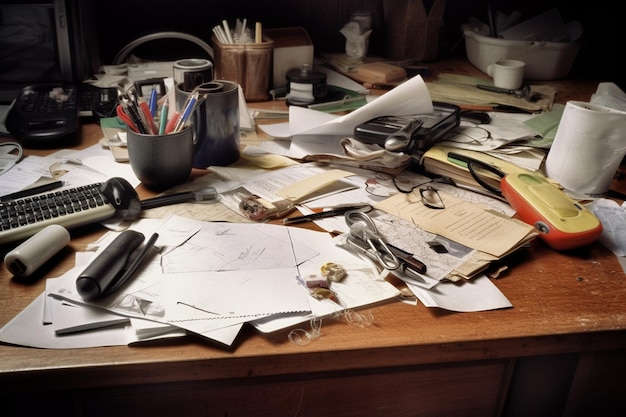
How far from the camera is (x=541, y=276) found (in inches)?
30.3

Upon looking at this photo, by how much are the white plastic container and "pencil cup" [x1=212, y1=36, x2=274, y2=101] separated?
0.64m

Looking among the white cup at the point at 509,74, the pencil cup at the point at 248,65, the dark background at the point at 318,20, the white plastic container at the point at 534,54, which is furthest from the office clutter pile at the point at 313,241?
the dark background at the point at 318,20

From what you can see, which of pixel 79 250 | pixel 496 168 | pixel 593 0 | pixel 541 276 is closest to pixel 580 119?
pixel 496 168

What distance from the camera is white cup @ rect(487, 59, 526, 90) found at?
148cm

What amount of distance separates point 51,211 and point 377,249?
46cm

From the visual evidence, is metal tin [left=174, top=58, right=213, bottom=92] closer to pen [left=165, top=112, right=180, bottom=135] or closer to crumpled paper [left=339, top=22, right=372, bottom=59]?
pen [left=165, top=112, right=180, bottom=135]

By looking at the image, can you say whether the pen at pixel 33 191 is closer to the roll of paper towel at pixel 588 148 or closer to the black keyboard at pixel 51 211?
the black keyboard at pixel 51 211

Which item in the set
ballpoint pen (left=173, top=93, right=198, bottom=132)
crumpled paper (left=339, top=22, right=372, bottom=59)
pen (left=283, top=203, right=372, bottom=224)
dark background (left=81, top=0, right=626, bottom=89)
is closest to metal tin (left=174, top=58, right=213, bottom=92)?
ballpoint pen (left=173, top=93, right=198, bottom=132)

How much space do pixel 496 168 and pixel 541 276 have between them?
0.28m

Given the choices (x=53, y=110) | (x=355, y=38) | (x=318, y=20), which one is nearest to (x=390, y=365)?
(x=53, y=110)

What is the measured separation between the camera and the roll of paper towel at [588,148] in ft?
3.06

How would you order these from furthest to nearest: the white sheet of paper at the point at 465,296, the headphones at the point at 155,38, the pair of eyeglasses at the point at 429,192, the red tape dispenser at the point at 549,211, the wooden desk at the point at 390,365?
the headphones at the point at 155,38 → the pair of eyeglasses at the point at 429,192 → the red tape dispenser at the point at 549,211 → the white sheet of paper at the point at 465,296 → the wooden desk at the point at 390,365

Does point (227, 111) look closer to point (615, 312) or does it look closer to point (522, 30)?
point (615, 312)

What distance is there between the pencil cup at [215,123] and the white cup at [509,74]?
0.79 m
